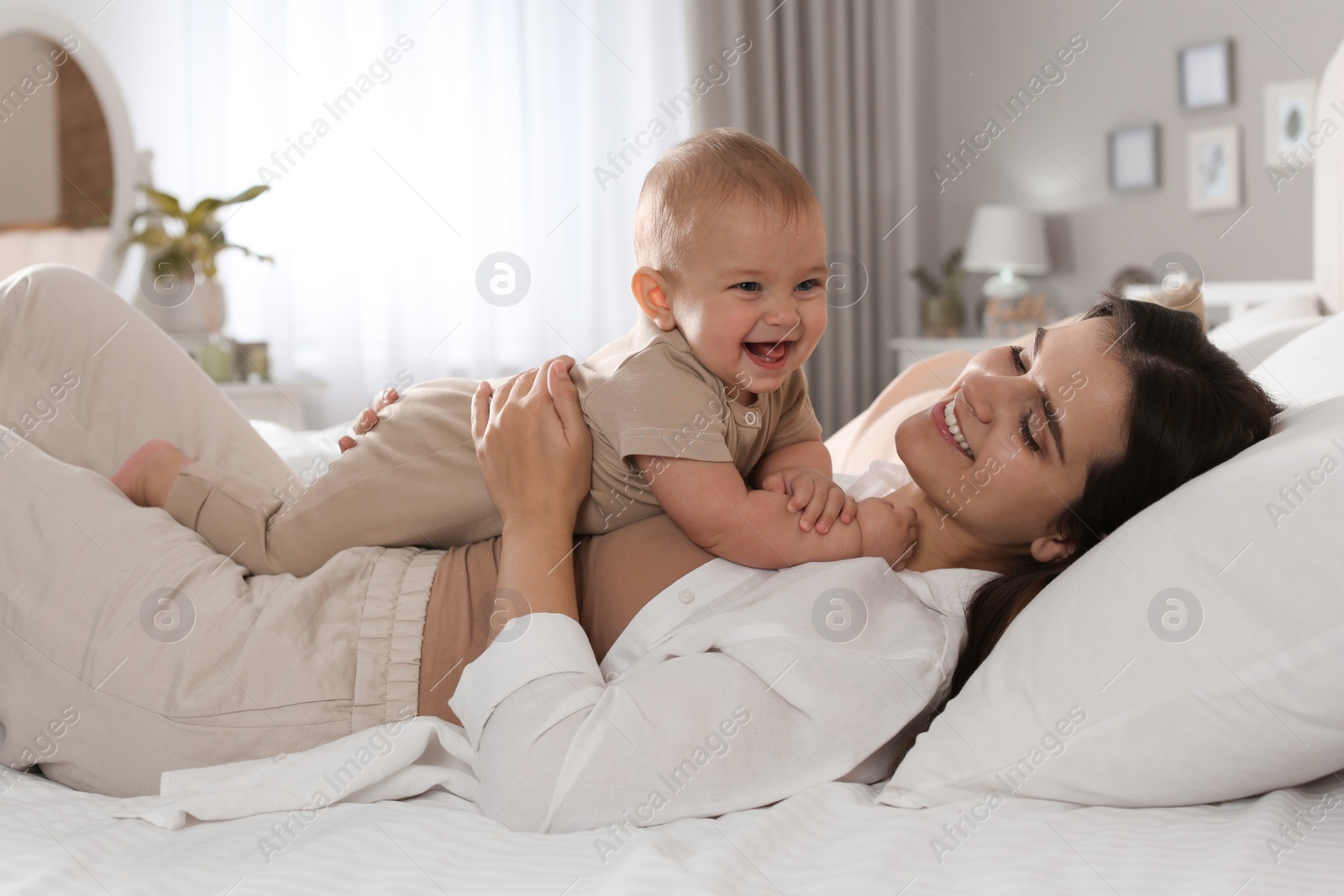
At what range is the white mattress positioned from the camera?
0.71 meters

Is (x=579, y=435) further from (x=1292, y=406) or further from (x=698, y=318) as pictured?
(x=1292, y=406)

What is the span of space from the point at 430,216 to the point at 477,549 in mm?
2900

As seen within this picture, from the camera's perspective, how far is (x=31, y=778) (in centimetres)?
96

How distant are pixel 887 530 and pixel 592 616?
0.33 m

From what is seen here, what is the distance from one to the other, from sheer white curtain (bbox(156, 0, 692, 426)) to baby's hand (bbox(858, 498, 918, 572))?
2874 millimetres

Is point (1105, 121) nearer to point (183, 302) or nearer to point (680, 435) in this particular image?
point (183, 302)

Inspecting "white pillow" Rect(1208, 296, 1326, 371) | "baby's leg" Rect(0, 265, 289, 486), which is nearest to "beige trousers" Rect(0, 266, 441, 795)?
"baby's leg" Rect(0, 265, 289, 486)

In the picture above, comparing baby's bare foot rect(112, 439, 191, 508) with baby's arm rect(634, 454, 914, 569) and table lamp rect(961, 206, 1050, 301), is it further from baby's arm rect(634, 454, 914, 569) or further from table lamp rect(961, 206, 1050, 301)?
table lamp rect(961, 206, 1050, 301)

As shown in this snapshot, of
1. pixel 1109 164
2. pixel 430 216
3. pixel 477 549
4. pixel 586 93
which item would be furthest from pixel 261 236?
pixel 1109 164

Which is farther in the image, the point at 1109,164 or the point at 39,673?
the point at 1109,164

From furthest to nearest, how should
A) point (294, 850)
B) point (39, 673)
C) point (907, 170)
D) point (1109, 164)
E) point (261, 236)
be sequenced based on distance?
point (907, 170), point (1109, 164), point (261, 236), point (39, 673), point (294, 850)

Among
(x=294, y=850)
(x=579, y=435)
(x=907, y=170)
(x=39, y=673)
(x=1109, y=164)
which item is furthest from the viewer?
(x=907, y=170)

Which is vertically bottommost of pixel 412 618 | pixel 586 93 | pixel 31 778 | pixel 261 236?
pixel 31 778

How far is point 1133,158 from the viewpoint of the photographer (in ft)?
12.6
